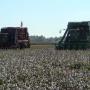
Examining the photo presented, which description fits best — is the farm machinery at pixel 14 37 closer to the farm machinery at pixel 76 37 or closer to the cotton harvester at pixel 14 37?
the cotton harvester at pixel 14 37

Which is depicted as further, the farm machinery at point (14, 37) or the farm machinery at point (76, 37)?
→ the farm machinery at point (14, 37)

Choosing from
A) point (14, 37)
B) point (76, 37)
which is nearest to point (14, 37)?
point (14, 37)

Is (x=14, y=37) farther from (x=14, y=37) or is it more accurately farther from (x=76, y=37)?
(x=76, y=37)

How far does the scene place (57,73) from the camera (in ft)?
39.2

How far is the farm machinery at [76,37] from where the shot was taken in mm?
30516

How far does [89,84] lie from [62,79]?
33.3 inches

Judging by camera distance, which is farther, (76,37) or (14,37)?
(14,37)

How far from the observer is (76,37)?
31.3m

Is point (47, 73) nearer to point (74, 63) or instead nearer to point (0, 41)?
point (74, 63)

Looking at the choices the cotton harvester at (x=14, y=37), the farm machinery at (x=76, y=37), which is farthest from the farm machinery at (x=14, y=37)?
the farm machinery at (x=76, y=37)

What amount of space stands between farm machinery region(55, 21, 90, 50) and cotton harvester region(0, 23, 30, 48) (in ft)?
12.2

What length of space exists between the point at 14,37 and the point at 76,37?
5637 mm

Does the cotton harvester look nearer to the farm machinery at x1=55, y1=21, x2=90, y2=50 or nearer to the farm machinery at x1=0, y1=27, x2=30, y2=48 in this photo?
the farm machinery at x1=0, y1=27, x2=30, y2=48

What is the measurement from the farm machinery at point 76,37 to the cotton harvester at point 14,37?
3.73 metres
